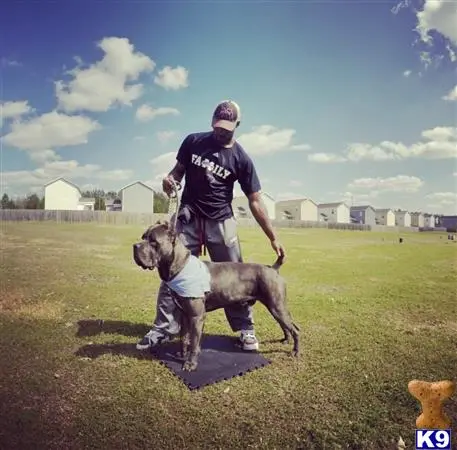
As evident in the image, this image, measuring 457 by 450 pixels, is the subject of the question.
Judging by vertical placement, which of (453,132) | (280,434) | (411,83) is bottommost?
(280,434)

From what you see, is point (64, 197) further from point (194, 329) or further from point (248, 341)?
point (248, 341)

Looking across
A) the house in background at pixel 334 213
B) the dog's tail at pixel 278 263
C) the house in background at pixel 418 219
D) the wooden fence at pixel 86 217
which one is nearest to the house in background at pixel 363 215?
the house in background at pixel 334 213

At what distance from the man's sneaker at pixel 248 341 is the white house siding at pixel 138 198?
1749 millimetres

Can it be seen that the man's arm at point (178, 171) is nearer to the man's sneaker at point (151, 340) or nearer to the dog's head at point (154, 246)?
the dog's head at point (154, 246)

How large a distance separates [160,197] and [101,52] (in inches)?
60.9

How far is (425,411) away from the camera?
2244mm

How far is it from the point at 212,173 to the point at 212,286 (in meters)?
1.03

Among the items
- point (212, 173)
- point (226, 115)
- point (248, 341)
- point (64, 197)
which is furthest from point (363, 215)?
point (64, 197)

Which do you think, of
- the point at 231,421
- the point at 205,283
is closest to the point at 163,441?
the point at 231,421

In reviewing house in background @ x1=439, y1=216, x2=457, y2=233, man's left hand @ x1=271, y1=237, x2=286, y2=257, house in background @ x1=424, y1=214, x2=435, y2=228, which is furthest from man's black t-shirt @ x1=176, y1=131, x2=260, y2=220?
house in background @ x1=424, y1=214, x2=435, y2=228

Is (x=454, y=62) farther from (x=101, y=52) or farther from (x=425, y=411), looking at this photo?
(x=101, y=52)

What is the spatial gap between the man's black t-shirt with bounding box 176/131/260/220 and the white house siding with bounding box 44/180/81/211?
1448mm

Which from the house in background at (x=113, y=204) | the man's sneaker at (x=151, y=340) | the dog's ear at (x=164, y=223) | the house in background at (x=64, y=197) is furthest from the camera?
the house in background at (x=113, y=204)

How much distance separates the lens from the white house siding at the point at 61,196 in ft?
13.1
